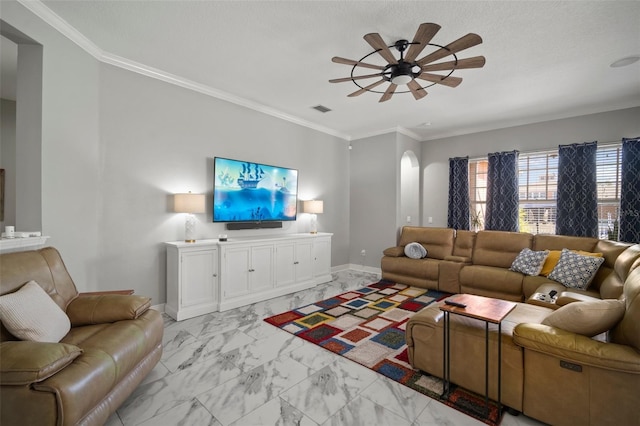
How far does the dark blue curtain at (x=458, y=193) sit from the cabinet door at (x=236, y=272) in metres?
4.19

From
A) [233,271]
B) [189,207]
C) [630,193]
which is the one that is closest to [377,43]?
[189,207]

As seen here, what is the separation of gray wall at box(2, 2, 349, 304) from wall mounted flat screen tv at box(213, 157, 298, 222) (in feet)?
0.53

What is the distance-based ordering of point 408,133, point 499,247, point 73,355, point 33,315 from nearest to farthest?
point 73,355
point 33,315
point 499,247
point 408,133

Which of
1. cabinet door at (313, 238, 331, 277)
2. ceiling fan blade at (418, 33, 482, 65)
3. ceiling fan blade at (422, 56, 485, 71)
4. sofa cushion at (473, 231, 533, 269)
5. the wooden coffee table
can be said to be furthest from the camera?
cabinet door at (313, 238, 331, 277)

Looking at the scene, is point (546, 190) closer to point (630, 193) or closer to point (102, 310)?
point (630, 193)

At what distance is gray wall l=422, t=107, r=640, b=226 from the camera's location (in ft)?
14.4

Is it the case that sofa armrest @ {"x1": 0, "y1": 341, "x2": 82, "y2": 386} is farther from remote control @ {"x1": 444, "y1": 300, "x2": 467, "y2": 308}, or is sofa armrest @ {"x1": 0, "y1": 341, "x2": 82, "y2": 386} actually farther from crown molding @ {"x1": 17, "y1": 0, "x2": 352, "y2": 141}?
crown molding @ {"x1": 17, "y1": 0, "x2": 352, "y2": 141}

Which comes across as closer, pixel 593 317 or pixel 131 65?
pixel 593 317

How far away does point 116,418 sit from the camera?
5.73ft

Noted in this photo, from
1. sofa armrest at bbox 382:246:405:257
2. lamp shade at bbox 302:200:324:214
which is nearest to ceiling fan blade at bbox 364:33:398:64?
lamp shade at bbox 302:200:324:214

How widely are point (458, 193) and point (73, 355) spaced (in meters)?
6.03

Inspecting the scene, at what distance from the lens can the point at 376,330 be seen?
9.97ft

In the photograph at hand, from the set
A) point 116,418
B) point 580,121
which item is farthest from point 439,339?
point 580,121

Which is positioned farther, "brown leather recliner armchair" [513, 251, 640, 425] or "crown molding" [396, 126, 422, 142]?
"crown molding" [396, 126, 422, 142]
